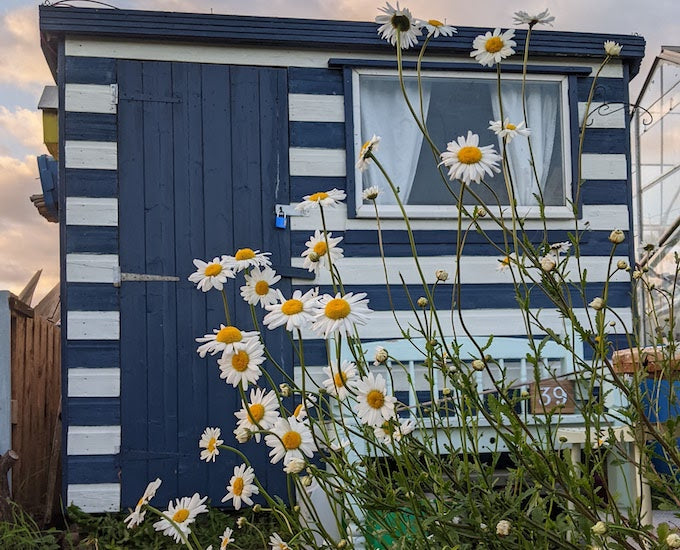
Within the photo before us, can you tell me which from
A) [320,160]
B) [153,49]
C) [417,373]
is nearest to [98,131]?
[153,49]

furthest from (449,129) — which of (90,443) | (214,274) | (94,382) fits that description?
(214,274)

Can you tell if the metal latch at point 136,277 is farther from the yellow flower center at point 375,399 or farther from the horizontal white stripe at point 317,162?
the yellow flower center at point 375,399

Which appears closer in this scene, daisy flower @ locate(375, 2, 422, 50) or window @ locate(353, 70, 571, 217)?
daisy flower @ locate(375, 2, 422, 50)

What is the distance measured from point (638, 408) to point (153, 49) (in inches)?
166

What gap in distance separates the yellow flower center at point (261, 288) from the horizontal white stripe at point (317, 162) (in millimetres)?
3105

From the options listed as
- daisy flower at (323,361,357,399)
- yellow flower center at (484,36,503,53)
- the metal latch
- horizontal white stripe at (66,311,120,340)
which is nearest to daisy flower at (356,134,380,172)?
yellow flower center at (484,36,503,53)

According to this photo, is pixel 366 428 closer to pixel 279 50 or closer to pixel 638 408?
pixel 638 408

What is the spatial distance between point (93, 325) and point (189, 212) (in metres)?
Answer: 0.86

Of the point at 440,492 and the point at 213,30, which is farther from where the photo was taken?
the point at 213,30

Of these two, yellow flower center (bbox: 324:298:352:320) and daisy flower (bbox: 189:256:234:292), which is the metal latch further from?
yellow flower center (bbox: 324:298:352:320)

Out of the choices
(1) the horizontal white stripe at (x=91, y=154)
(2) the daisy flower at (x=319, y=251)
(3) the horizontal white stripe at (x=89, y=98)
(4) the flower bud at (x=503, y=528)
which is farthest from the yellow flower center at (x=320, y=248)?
(3) the horizontal white stripe at (x=89, y=98)

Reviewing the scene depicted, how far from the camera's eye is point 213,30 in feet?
16.3

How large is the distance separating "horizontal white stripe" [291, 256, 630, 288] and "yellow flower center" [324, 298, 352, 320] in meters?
3.28

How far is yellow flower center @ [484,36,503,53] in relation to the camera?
185 centimetres
